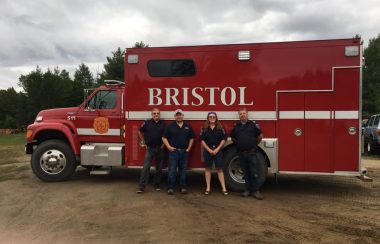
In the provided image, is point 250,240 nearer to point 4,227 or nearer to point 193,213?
point 193,213

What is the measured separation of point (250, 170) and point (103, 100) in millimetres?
3886

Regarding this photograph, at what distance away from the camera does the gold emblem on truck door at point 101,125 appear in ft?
29.5

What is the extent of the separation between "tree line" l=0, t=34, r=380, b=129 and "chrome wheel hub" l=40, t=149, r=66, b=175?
30.1m

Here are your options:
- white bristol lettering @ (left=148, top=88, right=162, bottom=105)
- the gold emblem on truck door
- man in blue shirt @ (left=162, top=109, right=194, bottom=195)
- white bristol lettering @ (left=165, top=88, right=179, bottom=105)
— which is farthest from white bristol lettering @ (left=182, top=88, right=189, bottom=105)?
the gold emblem on truck door

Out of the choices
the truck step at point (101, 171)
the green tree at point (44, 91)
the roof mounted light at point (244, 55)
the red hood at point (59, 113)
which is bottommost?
the truck step at point (101, 171)

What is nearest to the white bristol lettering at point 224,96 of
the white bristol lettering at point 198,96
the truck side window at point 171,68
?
the white bristol lettering at point 198,96

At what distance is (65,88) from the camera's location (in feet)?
189

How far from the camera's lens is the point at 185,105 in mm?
8125

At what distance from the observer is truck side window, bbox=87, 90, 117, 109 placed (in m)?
9.09

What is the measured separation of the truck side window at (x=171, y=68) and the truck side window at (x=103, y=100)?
1359mm

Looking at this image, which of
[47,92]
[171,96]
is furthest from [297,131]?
[47,92]

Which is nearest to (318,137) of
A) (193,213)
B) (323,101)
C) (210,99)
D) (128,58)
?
(323,101)

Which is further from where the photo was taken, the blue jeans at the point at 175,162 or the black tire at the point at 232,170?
the black tire at the point at 232,170

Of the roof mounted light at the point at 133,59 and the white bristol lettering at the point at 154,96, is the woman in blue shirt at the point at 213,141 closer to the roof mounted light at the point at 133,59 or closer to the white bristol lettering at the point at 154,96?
the white bristol lettering at the point at 154,96
